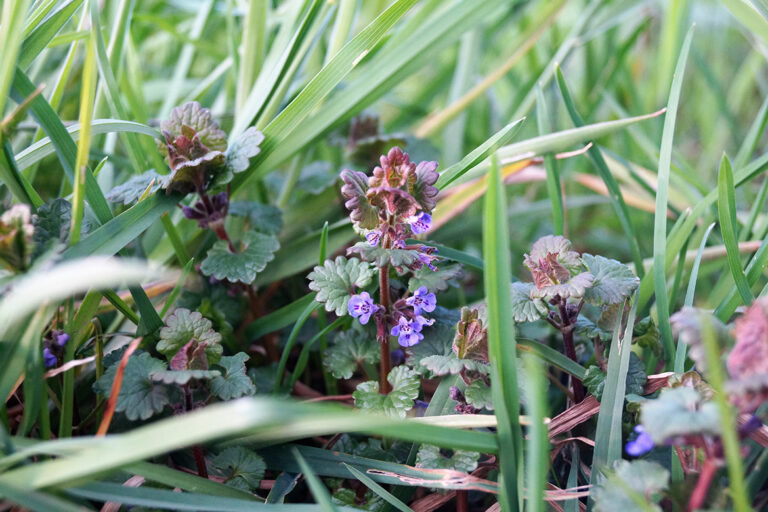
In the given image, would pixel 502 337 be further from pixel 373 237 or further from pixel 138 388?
pixel 138 388

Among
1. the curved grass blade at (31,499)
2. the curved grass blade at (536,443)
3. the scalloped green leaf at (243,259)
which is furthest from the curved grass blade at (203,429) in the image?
the scalloped green leaf at (243,259)

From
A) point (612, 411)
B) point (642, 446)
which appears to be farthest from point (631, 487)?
point (612, 411)

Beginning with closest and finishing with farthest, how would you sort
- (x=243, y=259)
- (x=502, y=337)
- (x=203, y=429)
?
(x=203, y=429) → (x=502, y=337) → (x=243, y=259)

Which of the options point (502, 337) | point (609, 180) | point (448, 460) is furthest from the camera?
point (609, 180)

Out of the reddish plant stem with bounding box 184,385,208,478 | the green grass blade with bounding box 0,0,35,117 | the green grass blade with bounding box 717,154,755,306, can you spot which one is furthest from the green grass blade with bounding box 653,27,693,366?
the green grass blade with bounding box 0,0,35,117

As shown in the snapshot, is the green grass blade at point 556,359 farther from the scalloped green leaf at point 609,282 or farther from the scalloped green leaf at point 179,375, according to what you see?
the scalloped green leaf at point 179,375

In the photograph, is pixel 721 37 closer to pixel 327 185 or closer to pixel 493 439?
pixel 327 185

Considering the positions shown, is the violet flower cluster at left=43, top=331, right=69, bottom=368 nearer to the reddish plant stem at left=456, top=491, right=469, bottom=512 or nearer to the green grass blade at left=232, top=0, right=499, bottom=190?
the green grass blade at left=232, top=0, right=499, bottom=190
